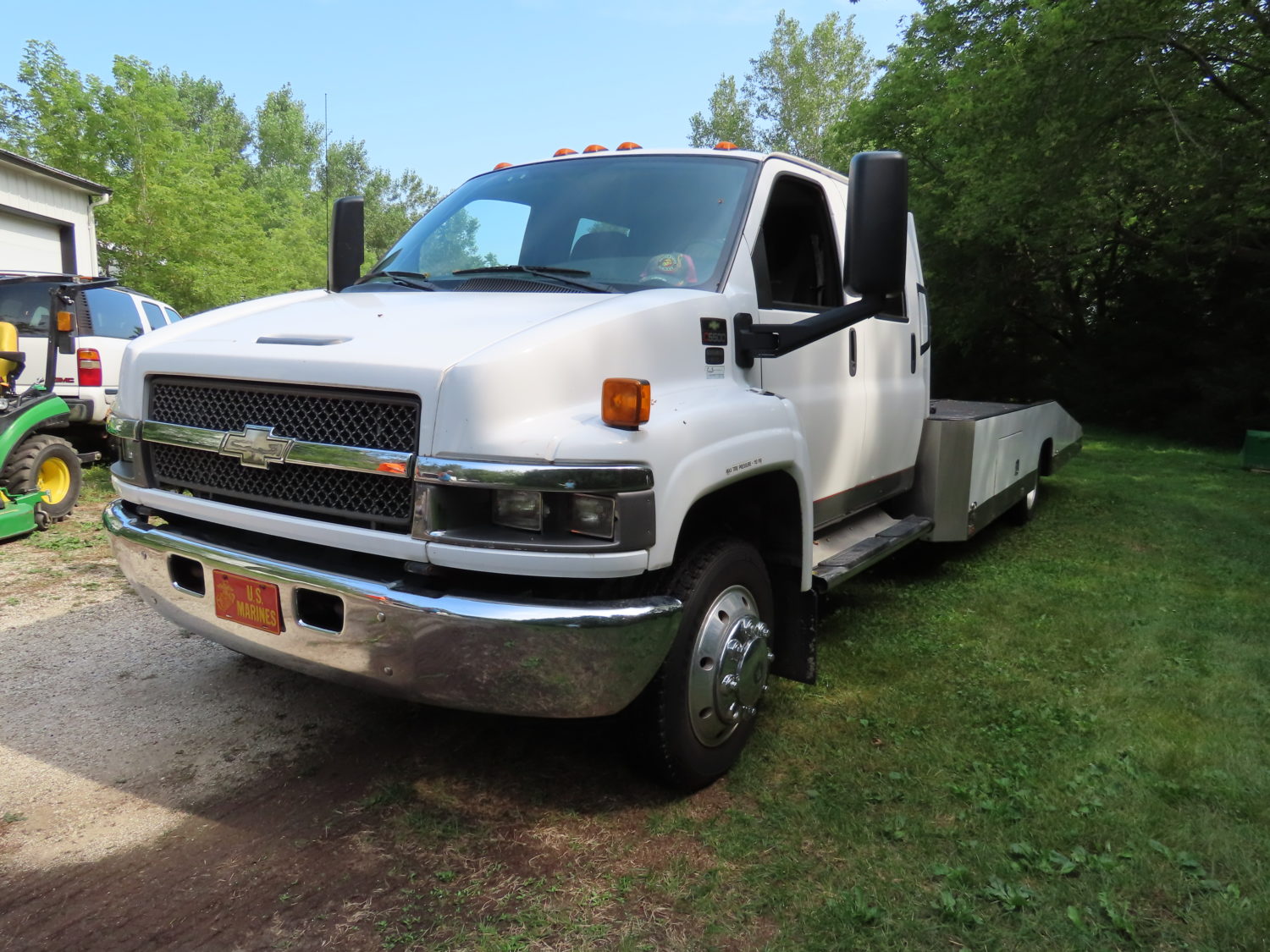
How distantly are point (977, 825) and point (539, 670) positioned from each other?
5.25ft

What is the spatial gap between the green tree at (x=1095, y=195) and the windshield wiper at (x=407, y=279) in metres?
12.5

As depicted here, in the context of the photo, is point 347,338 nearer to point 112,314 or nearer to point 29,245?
point 112,314

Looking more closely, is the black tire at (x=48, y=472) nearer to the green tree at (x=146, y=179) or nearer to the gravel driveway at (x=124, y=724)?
the gravel driveway at (x=124, y=724)

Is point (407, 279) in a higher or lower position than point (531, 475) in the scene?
higher

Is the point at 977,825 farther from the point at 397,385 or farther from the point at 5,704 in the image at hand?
the point at 5,704

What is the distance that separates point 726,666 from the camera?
3.14 meters

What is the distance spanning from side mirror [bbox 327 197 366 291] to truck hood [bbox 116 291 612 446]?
647 millimetres

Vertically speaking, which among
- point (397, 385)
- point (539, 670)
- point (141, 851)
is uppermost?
point (397, 385)

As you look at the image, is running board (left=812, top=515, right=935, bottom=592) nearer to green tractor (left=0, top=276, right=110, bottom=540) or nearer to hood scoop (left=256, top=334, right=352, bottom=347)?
hood scoop (left=256, top=334, right=352, bottom=347)

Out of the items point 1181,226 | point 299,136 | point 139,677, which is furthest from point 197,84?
point 139,677

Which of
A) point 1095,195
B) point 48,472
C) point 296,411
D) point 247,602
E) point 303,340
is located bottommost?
point 48,472

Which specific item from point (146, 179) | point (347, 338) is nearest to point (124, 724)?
point (347, 338)

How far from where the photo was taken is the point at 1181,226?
15.9 meters

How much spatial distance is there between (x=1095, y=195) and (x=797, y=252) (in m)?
14.6
